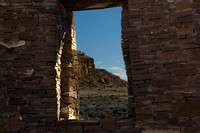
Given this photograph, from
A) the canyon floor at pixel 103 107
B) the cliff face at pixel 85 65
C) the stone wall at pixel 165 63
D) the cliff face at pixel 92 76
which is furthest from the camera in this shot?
the cliff face at pixel 85 65

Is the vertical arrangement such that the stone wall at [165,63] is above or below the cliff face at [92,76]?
below

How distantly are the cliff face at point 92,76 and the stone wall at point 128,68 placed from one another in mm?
→ 22776

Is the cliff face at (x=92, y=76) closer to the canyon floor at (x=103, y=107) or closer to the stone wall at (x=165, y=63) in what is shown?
the canyon floor at (x=103, y=107)

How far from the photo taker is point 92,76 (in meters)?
30.1

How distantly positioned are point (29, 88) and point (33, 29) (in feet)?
3.56

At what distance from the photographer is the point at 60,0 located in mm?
3803

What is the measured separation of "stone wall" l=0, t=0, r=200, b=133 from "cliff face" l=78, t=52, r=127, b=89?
22.8m

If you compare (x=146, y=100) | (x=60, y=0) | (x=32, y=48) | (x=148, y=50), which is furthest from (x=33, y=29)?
(x=146, y=100)

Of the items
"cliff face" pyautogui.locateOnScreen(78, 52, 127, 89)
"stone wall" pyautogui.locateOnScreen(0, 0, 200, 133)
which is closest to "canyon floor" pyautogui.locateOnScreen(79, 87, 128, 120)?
"stone wall" pyautogui.locateOnScreen(0, 0, 200, 133)

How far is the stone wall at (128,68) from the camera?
125 inches

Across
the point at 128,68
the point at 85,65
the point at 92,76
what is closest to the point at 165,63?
the point at 128,68

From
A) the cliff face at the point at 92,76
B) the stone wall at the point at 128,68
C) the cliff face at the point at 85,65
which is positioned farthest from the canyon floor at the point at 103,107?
the cliff face at the point at 85,65

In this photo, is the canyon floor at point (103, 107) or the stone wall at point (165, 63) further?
the canyon floor at point (103, 107)

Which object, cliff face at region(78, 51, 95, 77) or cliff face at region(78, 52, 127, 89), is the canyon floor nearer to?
cliff face at region(78, 52, 127, 89)
